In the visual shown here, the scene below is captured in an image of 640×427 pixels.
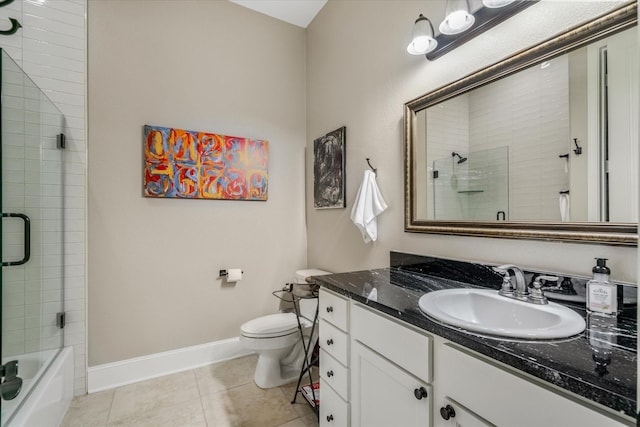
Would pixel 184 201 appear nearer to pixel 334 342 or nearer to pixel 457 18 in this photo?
pixel 334 342

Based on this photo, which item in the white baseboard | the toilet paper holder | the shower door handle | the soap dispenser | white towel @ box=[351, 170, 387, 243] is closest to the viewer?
the soap dispenser

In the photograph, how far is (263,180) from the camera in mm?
2629

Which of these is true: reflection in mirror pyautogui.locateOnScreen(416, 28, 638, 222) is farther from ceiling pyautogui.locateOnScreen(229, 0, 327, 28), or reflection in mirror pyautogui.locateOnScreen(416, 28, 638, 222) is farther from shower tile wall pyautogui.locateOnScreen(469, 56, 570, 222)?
ceiling pyautogui.locateOnScreen(229, 0, 327, 28)

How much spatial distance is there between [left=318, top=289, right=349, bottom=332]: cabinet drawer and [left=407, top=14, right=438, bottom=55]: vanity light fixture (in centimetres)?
132

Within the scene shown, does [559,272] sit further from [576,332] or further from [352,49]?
[352,49]

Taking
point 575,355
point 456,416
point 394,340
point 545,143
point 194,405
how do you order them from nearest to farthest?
point 575,355 → point 456,416 → point 394,340 → point 545,143 → point 194,405

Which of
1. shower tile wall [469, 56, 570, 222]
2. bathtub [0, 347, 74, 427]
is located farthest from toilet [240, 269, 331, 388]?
shower tile wall [469, 56, 570, 222]

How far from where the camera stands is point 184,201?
2.33m

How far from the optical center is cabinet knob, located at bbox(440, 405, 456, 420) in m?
0.82

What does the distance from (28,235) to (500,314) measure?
7.59ft

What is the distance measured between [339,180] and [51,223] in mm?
1958

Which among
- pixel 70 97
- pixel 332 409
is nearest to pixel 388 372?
pixel 332 409

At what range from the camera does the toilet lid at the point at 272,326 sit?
1.98 meters

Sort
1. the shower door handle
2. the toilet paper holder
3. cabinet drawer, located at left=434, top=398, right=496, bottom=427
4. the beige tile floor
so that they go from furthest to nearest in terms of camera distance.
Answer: the toilet paper holder < the beige tile floor < the shower door handle < cabinet drawer, located at left=434, top=398, right=496, bottom=427
